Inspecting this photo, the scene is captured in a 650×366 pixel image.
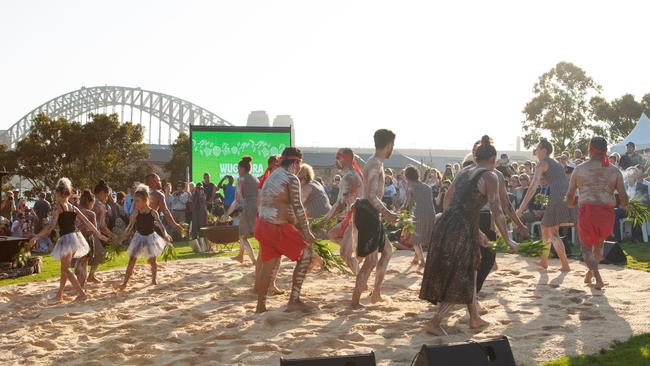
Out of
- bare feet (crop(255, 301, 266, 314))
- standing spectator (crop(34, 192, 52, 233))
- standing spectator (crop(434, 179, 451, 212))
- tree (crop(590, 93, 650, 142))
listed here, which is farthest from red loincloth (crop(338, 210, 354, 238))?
tree (crop(590, 93, 650, 142))

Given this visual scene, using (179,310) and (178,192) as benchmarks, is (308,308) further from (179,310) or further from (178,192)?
(178,192)

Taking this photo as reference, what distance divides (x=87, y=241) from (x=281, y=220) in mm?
4275

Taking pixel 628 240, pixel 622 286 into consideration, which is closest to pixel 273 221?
pixel 622 286

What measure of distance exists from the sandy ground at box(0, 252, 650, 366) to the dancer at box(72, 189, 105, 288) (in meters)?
0.36

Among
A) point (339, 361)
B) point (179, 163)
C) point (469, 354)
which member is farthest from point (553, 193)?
point (179, 163)

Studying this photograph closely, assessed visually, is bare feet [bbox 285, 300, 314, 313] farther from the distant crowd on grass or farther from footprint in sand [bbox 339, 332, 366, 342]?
the distant crowd on grass

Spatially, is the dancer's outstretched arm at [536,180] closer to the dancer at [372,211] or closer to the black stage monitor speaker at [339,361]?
the dancer at [372,211]

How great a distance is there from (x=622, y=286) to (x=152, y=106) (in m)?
147

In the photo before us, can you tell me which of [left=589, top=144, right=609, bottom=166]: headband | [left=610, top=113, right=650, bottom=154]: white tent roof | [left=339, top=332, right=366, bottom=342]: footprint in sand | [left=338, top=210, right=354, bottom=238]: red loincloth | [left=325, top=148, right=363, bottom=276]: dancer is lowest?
[left=339, top=332, right=366, bottom=342]: footprint in sand

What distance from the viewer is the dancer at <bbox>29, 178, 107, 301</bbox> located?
9438 mm

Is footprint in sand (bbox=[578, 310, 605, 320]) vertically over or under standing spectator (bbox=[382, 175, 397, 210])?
under

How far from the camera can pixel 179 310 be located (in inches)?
337

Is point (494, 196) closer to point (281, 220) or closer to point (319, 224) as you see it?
point (281, 220)

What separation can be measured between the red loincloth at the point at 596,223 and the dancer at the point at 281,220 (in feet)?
12.9
